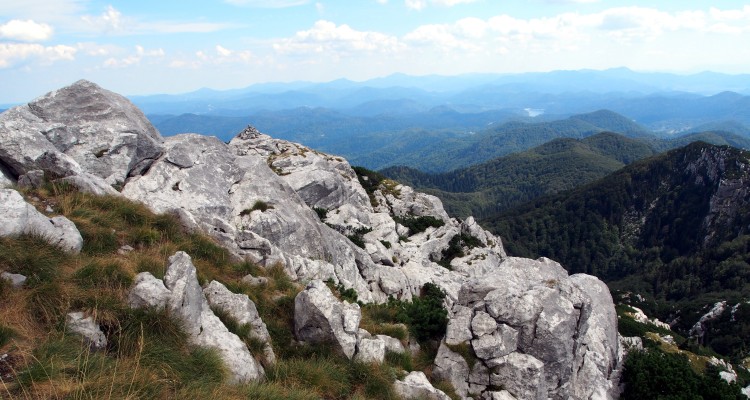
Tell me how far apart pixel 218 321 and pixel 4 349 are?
3543 millimetres

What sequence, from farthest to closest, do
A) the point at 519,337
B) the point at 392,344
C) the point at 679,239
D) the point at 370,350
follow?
the point at 679,239 → the point at 519,337 → the point at 392,344 → the point at 370,350

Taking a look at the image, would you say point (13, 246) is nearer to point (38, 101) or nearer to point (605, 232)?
point (38, 101)

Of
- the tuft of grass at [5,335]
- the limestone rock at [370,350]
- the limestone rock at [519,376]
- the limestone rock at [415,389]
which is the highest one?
the tuft of grass at [5,335]

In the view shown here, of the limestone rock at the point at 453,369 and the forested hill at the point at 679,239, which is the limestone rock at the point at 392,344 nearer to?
the limestone rock at the point at 453,369

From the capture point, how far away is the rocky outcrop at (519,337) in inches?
489

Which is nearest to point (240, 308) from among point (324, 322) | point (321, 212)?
point (324, 322)

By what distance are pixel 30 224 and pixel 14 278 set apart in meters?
1.82

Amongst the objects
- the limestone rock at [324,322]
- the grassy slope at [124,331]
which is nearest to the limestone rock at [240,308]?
the grassy slope at [124,331]

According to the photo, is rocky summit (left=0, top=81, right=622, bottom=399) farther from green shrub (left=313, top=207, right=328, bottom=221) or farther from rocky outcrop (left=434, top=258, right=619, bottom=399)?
green shrub (left=313, top=207, right=328, bottom=221)

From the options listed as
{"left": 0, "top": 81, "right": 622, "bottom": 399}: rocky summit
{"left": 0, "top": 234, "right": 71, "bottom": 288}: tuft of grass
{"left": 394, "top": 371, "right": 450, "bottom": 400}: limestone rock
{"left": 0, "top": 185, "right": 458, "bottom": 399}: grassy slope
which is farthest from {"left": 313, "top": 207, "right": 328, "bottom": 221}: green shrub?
{"left": 0, "top": 234, "right": 71, "bottom": 288}: tuft of grass

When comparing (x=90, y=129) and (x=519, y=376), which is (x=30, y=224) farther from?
(x=90, y=129)

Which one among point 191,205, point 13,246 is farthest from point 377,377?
point 191,205

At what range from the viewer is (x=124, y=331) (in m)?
7.32

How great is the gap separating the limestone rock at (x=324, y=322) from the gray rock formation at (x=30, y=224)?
5.24 metres
